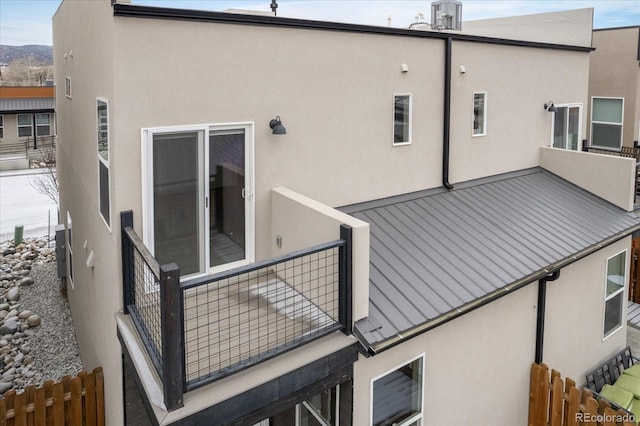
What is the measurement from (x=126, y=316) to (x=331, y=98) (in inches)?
137

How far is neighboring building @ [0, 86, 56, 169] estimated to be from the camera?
31672 millimetres

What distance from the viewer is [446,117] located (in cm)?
758

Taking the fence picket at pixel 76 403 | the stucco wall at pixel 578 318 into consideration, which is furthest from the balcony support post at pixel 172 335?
the stucco wall at pixel 578 318

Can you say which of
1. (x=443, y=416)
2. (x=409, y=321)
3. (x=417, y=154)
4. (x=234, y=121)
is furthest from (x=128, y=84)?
(x=443, y=416)

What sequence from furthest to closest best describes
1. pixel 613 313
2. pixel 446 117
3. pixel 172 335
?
pixel 613 313 < pixel 446 117 < pixel 172 335

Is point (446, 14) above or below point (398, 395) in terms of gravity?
above

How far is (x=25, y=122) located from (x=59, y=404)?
31.9 m

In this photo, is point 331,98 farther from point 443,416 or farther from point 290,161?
point 443,416

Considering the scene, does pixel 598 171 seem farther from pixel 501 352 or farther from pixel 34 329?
pixel 34 329

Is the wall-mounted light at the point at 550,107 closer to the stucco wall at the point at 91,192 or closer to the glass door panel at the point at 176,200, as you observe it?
the glass door panel at the point at 176,200

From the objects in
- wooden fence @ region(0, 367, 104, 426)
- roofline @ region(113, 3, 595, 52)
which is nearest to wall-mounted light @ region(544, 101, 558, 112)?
roofline @ region(113, 3, 595, 52)

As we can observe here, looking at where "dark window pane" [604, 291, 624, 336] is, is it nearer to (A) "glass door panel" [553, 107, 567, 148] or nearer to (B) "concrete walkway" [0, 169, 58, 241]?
(A) "glass door panel" [553, 107, 567, 148]

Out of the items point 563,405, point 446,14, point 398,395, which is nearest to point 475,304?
point 398,395

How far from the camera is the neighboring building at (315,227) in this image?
4512 mm
